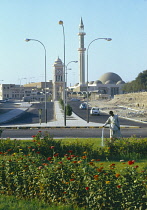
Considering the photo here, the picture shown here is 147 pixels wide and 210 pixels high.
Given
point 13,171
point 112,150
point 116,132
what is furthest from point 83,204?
point 116,132

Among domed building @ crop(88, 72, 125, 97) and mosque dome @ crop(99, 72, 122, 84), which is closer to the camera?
domed building @ crop(88, 72, 125, 97)

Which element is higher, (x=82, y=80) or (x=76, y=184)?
(x=82, y=80)

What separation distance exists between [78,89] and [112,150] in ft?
445

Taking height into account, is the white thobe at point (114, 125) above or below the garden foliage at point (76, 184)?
above

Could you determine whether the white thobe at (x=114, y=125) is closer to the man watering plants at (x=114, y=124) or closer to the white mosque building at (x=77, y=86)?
the man watering plants at (x=114, y=124)

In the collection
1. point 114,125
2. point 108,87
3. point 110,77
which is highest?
point 110,77

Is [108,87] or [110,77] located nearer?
[108,87]

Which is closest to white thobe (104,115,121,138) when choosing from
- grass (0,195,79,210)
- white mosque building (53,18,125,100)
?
grass (0,195,79,210)

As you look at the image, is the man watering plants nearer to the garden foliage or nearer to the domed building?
the garden foliage

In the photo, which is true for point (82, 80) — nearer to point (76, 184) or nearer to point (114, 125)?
point (114, 125)

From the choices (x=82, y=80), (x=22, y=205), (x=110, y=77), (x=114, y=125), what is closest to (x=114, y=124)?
(x=114, y=125)

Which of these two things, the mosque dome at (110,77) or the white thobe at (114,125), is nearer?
the white thobe at (114,125)

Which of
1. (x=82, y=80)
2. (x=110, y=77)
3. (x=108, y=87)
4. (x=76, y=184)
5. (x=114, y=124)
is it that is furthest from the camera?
(x=110, y=77)

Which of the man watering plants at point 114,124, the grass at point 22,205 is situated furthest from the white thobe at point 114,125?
the grass at point 22,205
